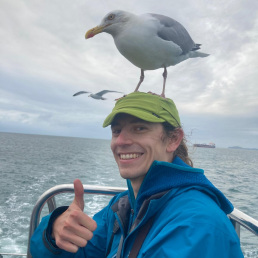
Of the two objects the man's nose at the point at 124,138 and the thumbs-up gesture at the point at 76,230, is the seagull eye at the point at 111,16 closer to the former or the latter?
the man's nose at the point at 124,138

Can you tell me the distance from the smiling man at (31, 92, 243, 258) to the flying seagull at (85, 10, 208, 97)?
15.2 inches

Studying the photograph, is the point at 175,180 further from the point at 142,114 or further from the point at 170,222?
the point at 142,114

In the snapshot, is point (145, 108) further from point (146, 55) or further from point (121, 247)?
point (121, 247)

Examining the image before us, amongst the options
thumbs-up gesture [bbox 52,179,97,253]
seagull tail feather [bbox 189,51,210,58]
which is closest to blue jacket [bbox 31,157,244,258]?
thumbs-up gesture [bbox 52,179,97,253]

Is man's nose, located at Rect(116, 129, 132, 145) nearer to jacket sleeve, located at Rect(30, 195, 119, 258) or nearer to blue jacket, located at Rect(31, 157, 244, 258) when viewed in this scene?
blue jacket, located at Rect(31, 157, 244, 258)

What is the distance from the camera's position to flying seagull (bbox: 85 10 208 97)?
1848 mm

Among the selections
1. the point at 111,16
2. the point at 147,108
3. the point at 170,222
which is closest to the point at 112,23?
the point at 111,16

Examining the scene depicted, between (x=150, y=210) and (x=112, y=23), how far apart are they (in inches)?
57.9

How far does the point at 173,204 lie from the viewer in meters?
1.22

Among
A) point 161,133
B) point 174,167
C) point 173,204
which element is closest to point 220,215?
point 173,204

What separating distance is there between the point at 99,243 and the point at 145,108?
3.35ft

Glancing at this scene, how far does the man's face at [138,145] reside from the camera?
161cm

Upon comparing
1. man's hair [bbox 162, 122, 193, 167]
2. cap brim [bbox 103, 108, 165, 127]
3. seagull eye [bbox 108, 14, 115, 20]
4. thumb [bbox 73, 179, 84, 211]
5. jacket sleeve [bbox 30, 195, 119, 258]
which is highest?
seagull eye [bbox 108, 14, 115, 20]

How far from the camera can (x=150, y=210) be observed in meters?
1.27
